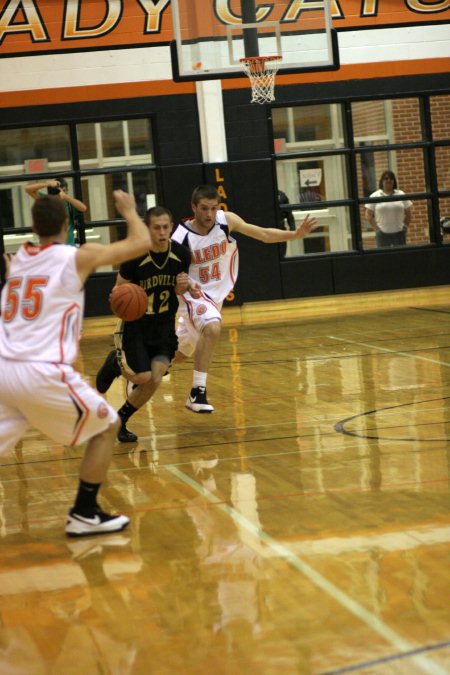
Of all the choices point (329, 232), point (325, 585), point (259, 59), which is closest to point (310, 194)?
point (329, 232)

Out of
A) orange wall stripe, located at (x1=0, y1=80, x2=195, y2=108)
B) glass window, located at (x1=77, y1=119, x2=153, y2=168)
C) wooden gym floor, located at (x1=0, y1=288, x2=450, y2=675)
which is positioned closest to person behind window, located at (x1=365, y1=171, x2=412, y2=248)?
orange wall stripe, located at (x1=0, y1=80, x2=195, y2=108)

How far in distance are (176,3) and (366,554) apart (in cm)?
987

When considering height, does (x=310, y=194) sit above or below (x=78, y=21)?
below

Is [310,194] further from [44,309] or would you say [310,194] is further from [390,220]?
[44,309]

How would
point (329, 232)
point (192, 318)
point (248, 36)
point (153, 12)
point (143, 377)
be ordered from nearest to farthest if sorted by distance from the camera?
point (143, 377), point (192, 318), point (248, 36), point (153, 12), point (329, 232)

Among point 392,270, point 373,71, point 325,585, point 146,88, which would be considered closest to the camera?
point 325,585

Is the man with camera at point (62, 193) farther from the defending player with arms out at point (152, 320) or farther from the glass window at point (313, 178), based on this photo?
the defending player with arms out at point (152, 320)

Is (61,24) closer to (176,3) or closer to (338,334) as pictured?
(176,3)

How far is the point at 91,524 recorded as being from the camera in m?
5.24

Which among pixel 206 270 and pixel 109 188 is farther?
pixel 109 188

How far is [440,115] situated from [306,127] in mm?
2039

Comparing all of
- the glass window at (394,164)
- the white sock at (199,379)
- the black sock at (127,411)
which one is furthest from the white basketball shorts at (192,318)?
the glass window at (394,164)

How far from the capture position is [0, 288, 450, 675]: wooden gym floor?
3695 millimetres

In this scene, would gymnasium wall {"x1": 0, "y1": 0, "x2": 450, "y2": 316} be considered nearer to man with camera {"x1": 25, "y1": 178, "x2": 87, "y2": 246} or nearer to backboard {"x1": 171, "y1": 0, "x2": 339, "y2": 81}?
man with camera {"x1": 25, "y1": 178, "x2": 87, "y2": 246}
